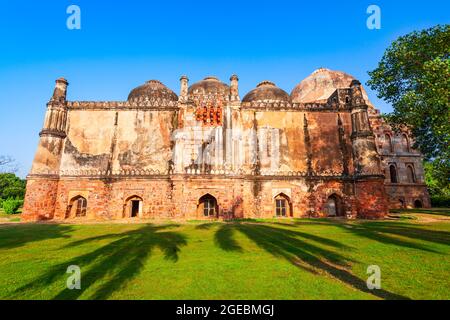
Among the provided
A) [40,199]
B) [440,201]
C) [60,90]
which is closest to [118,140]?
[60,90]

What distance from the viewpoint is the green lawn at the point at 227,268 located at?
3898mm

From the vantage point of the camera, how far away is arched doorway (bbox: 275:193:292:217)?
718 inches

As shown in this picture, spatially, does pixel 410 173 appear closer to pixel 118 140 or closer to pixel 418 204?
pixel 418 204

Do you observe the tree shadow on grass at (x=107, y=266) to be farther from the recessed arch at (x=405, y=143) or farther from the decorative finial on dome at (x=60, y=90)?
the recessed arch at (x=405, y=143)

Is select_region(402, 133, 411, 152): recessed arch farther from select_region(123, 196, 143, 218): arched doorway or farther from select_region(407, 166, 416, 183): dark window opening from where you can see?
select_region(123, 196, 143, 218): arched doorway

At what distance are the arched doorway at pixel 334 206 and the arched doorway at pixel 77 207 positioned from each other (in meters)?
17.4

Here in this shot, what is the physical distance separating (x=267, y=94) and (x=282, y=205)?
10570 mm

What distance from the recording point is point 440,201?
98.6 feet

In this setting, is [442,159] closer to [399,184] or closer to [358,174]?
[358,174]

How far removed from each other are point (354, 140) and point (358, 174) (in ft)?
8.37

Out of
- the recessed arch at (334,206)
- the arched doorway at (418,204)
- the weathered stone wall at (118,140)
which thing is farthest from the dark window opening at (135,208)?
the arched doorway at (418,204)

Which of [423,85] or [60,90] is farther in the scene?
[60,90]

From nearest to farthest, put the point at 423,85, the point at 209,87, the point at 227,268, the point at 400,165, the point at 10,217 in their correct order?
the point at 227,268 < the point at 423,85 < the point at 10,217 < the point at 209,87 < the point at 400,165

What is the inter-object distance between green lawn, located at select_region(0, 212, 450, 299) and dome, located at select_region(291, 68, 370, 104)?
72.1 ft
